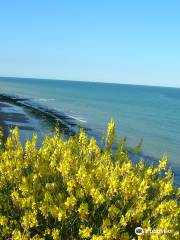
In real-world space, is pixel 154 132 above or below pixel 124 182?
below

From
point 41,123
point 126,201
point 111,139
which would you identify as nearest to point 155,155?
point 41,123

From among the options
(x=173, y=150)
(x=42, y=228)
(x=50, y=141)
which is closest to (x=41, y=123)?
(x=173, y=150)

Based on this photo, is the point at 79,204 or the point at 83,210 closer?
the point at 83,210

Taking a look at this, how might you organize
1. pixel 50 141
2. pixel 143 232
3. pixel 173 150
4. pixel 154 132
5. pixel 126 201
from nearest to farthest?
pixel 143 232
pixel 126 201
pixel 50 141
pixel 173 150
pixel 154 132

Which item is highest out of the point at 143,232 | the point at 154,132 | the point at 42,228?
the point at 143,232

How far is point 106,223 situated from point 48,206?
1113 mm

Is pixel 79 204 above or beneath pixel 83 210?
beneath

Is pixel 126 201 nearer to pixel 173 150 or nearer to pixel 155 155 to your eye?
pixel 155 155

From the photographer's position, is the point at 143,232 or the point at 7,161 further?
the point at 7,161

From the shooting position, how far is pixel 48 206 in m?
7.31

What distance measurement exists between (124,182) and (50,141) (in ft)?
11.9

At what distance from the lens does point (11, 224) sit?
7.44 m

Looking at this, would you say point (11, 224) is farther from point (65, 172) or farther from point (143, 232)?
point (143, 232)

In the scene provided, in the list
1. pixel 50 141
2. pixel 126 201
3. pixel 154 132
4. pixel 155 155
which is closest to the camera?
pixel 126 201
